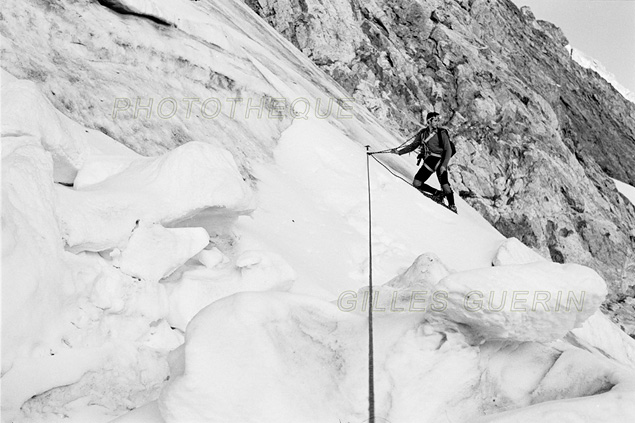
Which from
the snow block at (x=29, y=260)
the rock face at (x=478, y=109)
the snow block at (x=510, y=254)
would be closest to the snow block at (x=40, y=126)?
the snow block at (x=29, y=260)

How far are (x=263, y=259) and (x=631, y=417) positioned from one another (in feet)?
12.7

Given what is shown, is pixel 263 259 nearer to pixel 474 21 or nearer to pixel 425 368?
pixel 425 368

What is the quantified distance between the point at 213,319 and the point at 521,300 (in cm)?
224

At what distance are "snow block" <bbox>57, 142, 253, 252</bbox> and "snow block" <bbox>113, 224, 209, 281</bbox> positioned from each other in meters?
0.13

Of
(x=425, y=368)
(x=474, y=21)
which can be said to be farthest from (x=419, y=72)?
(x=425, y=368)

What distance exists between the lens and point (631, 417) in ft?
9.51

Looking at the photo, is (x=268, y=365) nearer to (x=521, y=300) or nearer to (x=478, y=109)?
(x=521, y=300)

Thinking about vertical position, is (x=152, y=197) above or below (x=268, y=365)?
below

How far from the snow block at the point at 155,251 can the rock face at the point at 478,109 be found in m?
20.0

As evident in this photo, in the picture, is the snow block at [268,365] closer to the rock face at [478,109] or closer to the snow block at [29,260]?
the snow block at [29,260]

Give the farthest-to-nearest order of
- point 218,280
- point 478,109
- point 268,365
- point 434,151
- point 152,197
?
point 478,109 < point 434,151 < point 218,280 < point 152,197 < point 268,365

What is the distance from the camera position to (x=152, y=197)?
5609 mm

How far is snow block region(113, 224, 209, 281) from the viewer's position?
199 inches

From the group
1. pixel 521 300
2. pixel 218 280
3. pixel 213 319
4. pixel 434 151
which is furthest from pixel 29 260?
pixel 434 151
